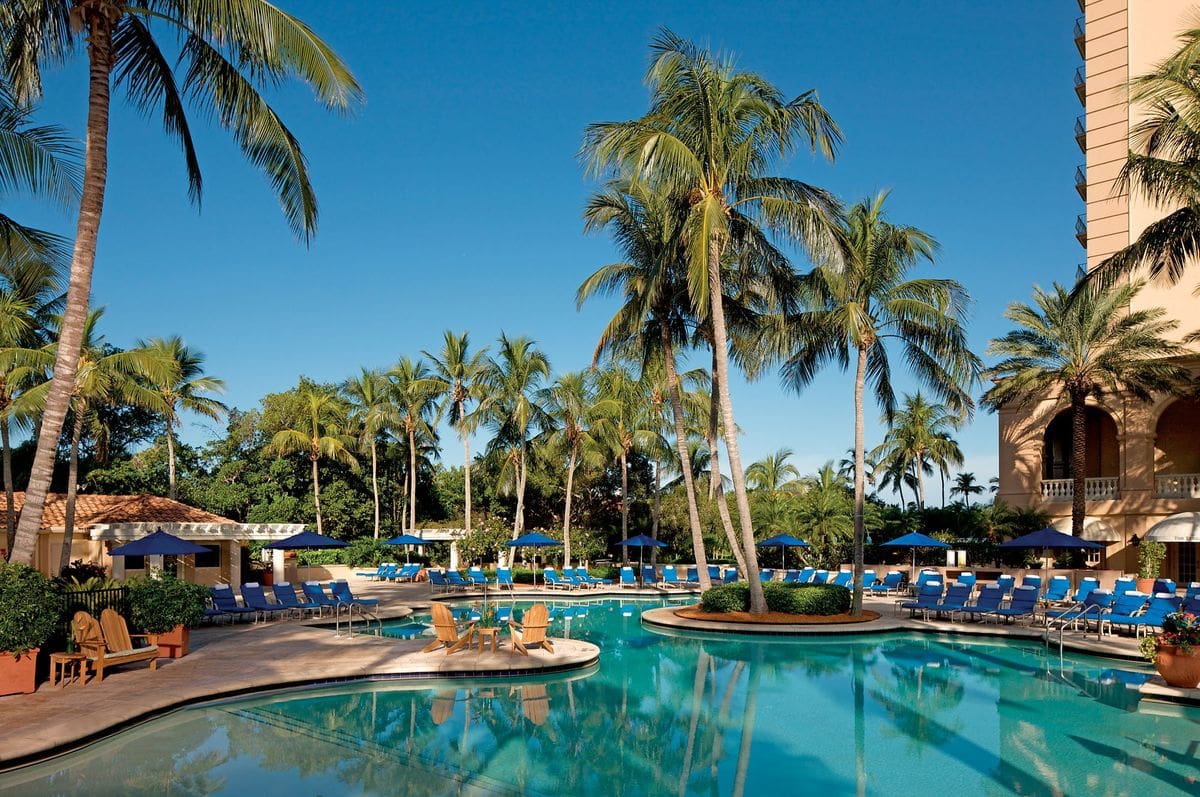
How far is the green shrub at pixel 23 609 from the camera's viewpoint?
10.8 m

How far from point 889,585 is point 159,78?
2510 cm

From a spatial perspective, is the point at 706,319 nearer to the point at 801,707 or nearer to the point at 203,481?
the point at 801,707

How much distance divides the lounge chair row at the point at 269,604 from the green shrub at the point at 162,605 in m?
4.77

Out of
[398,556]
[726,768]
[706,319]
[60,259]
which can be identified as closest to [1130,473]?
[706,319]

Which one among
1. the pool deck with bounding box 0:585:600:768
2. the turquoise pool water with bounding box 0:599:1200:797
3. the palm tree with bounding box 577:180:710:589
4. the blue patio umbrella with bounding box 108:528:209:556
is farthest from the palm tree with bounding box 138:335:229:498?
the turquoise pool water with bounding box 0:599:1200:797

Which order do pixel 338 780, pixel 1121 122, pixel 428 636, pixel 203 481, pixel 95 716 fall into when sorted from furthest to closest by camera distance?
pixel 203 481, pixel 1121 122, pixel 428 636, pixel 95 716, pixel 338 780

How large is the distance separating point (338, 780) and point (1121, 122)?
1482 inches

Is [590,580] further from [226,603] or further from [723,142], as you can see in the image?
[723,142]

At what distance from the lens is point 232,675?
1290 cm

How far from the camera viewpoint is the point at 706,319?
74.3 ft

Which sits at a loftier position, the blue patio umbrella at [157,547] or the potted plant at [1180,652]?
the blue patio umbrella at [157,547]

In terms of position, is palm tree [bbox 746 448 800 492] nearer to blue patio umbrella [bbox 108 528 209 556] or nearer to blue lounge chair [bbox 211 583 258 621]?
blue lounge chair [bbox 211 583 258 621]

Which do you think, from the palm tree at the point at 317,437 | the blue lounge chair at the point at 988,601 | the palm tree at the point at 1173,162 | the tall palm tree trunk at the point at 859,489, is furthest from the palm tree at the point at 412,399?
the palm tree at the point at 1173,162

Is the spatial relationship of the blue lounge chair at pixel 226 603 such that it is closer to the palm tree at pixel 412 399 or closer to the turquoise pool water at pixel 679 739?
the turquoise pool water at pixel 679 739
